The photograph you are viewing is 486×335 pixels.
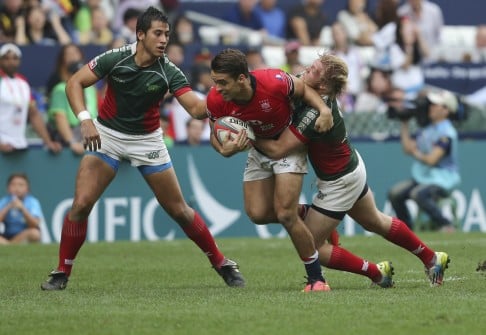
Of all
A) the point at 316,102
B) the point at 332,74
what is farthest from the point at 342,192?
the point at 332,74

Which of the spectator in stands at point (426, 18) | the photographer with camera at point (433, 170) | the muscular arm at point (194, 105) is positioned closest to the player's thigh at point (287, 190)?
the muscular arm at point (194, 105)

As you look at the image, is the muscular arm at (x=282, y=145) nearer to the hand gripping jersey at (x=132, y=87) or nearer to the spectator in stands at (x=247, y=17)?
the hand gripping jersey at (x=132, y=87)

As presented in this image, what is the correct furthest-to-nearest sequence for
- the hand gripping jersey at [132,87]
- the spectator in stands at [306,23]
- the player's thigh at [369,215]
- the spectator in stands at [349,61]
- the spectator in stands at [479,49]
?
the spectator in stands at [479,49] → the spectator in stands at [306,23] → the spectator in stands at [349,61] → the hand gripping jersey at [132,87] → the player's thigh at [369,215]

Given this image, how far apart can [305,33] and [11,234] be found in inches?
270

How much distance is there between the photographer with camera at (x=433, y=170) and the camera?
16.3 m

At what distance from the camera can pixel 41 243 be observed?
49.3 feet

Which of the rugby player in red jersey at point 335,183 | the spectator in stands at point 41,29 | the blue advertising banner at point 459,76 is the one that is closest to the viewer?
the rugby player in red jersey at point 335,183

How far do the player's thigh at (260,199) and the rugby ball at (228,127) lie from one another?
39cm

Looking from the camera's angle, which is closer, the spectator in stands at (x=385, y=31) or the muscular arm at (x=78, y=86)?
the muscular arm at (x=78, y=86)

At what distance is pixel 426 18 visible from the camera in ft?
68.6

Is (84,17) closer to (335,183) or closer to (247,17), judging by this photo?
(247,17)

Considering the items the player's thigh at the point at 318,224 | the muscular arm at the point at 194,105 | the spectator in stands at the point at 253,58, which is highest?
the muscular arm at the point at 194,105

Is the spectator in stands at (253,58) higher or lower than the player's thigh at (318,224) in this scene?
higher

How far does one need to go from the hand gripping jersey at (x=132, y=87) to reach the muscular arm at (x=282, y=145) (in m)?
0.90
